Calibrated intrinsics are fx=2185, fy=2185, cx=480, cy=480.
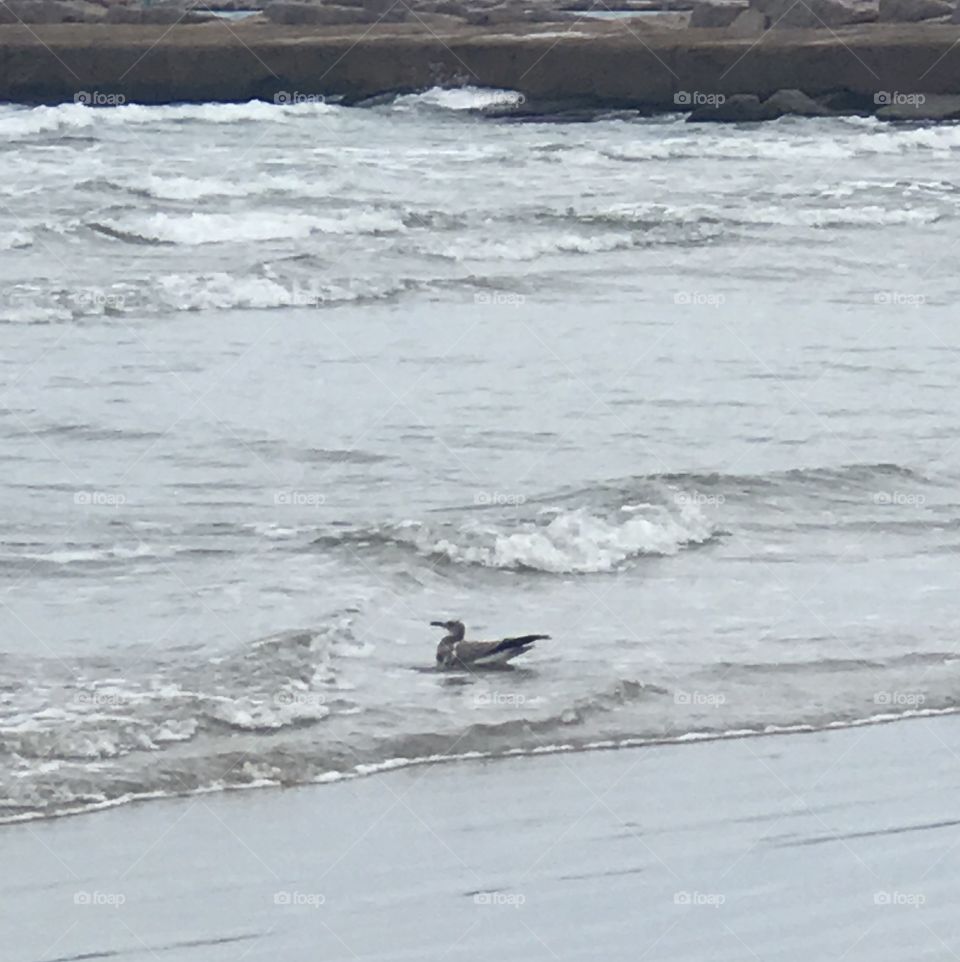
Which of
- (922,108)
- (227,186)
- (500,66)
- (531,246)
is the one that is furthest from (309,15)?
(531,246)

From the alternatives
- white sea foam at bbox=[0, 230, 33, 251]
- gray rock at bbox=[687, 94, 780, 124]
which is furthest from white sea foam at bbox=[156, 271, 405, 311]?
gray rock at bbox=[687, 94, 780, 124]

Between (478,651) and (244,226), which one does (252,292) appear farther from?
(478,651)

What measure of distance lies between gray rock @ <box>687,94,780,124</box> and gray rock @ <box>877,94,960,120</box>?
1.33 meters

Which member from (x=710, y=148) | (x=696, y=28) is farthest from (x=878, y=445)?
(x=696, y=28)

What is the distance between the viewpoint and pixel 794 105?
80.9 ft

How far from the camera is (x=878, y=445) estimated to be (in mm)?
9539

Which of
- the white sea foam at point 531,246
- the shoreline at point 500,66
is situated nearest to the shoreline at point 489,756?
the white sea foam at point 531,246

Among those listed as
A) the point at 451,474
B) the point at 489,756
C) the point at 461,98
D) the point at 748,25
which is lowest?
the point at 461,98

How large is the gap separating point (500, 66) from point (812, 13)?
4.86 m

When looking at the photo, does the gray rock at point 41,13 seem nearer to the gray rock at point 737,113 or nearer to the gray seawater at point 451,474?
the gray rock at point 737,113

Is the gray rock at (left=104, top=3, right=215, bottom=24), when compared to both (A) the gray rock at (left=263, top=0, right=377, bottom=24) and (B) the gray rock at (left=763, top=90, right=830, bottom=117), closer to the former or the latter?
(A) the gray rock at (left=263, top=0, right=377, bottom=24)

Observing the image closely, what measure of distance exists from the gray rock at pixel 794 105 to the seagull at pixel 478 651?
18.9 meters

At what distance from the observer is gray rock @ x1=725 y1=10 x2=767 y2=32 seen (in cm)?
2706

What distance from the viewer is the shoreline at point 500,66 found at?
25.1 m
